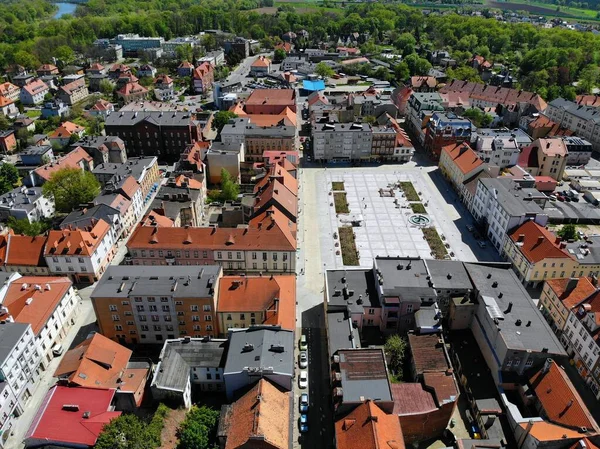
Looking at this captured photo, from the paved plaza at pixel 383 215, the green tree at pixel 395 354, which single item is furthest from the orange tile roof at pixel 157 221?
the green tree at pixel 395 354

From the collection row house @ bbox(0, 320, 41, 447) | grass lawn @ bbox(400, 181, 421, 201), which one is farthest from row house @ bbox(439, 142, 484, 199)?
row house @ bbox(0, 320, 41, 447)

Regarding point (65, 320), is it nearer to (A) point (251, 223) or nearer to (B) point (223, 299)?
(B) point (223, 299)

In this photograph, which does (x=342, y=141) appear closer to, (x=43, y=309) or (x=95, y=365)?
(x=43, y=309)

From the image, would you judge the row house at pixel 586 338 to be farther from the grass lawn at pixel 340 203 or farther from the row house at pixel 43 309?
the row house at pixel 43 309

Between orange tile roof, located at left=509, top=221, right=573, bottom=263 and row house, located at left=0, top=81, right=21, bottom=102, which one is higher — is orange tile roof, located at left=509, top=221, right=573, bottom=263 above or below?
above

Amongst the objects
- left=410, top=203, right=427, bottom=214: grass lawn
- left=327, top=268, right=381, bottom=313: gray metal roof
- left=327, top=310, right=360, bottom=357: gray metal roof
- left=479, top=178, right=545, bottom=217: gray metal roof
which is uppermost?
left=479, top=178, right=545, bottom=217: gray metal roof

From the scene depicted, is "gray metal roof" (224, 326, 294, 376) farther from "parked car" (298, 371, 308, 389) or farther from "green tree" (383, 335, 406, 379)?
"green tree" (383, 335, 406, 379)

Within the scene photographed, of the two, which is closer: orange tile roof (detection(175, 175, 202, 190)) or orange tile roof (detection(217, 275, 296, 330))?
orange tile roof (detection(217, 275, 296, 330))
